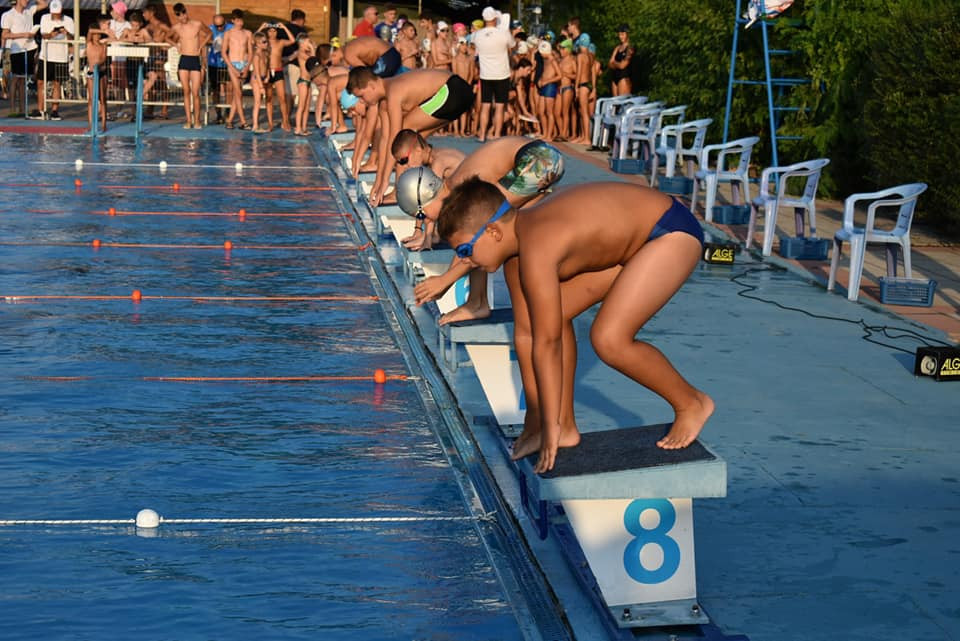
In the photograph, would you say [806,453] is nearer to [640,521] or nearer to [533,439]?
[533,439]

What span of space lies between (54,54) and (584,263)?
23481 mm

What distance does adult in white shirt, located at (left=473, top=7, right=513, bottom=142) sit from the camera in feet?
81.2

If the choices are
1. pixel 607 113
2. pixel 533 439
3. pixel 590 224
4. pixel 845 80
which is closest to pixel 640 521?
pixel 533 439

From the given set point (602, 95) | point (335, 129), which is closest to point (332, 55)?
point (335, 129)

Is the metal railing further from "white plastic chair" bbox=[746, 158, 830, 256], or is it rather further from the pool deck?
the pool deck

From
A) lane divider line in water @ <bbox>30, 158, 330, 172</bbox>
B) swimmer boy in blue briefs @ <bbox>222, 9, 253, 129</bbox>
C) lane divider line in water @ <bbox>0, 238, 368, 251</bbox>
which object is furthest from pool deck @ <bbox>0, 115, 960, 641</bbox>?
swimmer boy in blue briefs @ <bbox>222, 9, 253, 129</bbox>

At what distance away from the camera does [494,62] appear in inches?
985

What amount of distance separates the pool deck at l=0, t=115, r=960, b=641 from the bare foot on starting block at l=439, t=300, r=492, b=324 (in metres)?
0.51

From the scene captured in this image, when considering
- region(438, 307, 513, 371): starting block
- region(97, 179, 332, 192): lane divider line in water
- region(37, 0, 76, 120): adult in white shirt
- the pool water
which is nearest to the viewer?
the pool water

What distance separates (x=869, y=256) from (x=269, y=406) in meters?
7.98

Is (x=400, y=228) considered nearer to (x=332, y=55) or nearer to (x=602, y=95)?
(x=332, y=55)

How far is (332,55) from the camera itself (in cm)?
2538

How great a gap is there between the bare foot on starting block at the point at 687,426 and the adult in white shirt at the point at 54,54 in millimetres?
23489

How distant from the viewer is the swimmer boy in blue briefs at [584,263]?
5352 millimetres
